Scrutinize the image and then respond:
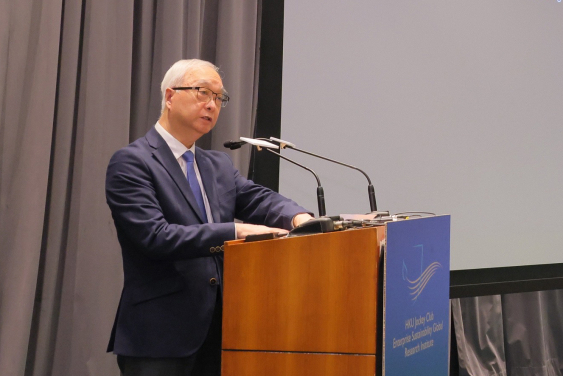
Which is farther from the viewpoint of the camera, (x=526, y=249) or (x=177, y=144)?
(x=526, y=249)

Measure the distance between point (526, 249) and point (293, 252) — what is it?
250cm

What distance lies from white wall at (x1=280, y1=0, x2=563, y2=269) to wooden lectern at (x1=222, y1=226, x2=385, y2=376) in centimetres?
145

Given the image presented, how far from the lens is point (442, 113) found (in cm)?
333

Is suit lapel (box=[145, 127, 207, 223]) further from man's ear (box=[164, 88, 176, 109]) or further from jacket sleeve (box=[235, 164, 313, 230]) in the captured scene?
jacket sleeve (box=[235, 164, 313, 230])

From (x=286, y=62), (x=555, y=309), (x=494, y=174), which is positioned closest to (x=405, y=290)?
(x=286, y=62)

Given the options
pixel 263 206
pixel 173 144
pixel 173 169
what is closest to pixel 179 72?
pixel 173 144

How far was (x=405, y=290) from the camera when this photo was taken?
153 cm

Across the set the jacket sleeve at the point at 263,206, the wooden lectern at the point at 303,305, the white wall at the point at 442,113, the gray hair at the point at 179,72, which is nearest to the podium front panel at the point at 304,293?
the wooden lectern at the point at 303,305

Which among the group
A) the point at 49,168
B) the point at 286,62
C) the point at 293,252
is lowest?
the point at 293,252

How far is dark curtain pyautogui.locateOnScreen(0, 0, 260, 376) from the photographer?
2502 mm

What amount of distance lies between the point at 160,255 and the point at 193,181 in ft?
1.21

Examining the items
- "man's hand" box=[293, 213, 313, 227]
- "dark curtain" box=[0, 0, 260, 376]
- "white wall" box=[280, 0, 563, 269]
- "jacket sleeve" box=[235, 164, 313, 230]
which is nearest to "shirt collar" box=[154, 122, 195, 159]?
"jacket sleeve" box=[235, 164, 313, 230]

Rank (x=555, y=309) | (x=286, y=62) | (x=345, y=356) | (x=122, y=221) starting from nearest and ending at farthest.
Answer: (x=345, y=356)
(x=122, y=221)
(x=286, y=62)
(x=555, y=309)

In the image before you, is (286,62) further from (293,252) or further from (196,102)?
(293,252)
